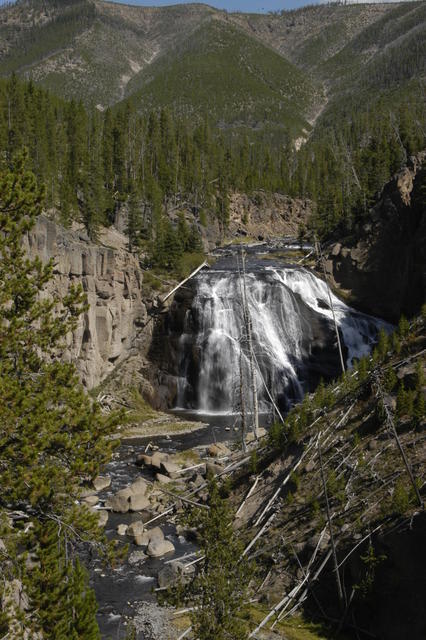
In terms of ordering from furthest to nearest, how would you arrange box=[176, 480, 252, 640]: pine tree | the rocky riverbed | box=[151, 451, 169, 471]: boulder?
1. box=[151, 451, 169, 471]: boulder
2. the rocky riverbed
3. box=[176, 480, 252, 640]: pine tree

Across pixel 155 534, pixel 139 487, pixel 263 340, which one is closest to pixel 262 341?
pixel 263 340

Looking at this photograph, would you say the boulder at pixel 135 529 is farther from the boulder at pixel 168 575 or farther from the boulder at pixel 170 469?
the boulder at pixel 170 469

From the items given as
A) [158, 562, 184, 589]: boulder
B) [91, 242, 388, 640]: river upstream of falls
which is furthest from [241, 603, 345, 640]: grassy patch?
[91, 242, 388, 640]: river upstream of falls

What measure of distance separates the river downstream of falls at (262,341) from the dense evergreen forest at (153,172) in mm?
10126

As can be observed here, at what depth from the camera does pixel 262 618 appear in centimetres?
1490

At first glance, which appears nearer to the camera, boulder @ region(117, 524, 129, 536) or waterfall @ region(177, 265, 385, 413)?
boulder @ region(117, 524, 129, 536)

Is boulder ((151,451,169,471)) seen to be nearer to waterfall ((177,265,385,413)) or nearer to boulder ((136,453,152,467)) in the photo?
boulder ((136,453,152,467))

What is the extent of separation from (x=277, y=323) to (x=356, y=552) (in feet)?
A: 119

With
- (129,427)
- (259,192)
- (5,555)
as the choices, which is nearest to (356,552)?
(5,555)

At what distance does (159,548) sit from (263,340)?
29.5m

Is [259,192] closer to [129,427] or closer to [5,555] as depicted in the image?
[129,427]

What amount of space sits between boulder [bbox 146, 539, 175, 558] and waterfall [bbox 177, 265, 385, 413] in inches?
919

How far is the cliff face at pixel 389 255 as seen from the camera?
52.1 metres

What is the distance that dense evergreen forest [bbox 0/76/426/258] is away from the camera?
212 feet
